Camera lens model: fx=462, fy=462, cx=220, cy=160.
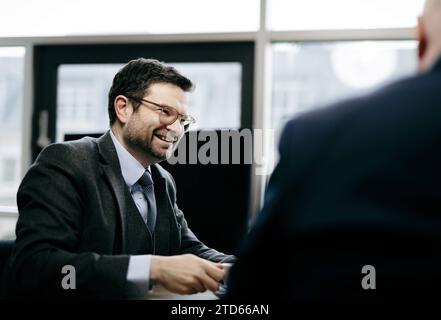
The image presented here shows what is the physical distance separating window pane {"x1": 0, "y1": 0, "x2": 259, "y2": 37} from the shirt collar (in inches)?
51.7

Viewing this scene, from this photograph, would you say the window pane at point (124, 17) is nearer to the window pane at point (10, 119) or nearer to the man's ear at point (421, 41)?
A: the window pane at point (10, 119)

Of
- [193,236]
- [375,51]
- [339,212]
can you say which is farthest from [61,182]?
[375,51]

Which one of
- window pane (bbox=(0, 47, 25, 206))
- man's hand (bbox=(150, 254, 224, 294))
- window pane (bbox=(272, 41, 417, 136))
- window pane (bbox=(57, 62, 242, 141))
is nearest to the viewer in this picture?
man's hand (bbox=(150, 254, 224, 294))

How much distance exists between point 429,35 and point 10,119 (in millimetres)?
2587

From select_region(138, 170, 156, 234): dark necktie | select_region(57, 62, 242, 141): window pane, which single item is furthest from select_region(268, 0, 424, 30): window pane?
select_region(138, 170, 156, 234): dark necktie

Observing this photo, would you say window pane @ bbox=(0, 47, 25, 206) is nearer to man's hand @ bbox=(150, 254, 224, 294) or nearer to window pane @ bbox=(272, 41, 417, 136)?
window pane @ bbox=(272, 41, 417, 136)

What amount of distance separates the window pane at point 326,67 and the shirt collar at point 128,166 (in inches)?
42.4

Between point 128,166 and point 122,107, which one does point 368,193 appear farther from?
point 122,107

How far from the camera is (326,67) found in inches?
92.4

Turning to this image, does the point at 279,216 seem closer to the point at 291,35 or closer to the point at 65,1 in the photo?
the point at 291,35

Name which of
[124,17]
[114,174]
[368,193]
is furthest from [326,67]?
[368,193]

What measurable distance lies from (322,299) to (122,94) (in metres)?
1.07

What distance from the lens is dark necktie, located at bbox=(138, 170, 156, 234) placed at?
4.38ft

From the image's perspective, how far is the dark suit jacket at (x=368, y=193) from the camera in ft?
1.52
